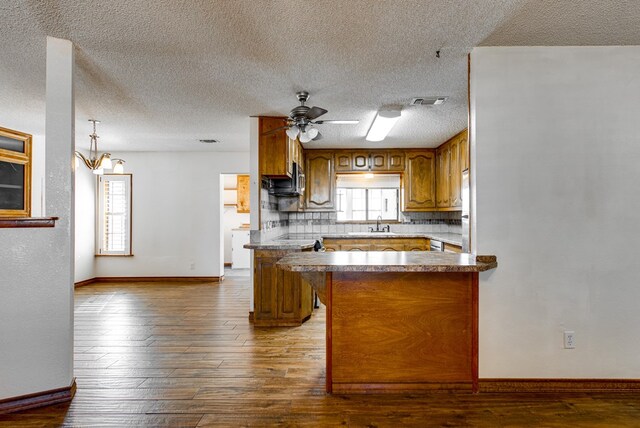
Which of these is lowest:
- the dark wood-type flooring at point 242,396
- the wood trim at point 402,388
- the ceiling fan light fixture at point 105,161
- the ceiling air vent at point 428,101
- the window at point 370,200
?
the dark wood-type flooring at point 242,396

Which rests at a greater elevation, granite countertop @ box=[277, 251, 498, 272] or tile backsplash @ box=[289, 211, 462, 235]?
tile backsplash @ box=[289, 211, 462, 235]

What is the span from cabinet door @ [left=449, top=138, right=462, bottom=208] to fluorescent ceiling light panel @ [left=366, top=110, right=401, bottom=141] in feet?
3.79

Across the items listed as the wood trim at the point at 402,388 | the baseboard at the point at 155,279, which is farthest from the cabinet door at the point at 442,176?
the baseboard at the point at 155,279

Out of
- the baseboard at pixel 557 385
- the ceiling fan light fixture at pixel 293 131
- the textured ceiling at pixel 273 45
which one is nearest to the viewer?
the textured ceiling at pixel 273 45

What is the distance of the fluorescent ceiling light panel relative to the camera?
3.73 m

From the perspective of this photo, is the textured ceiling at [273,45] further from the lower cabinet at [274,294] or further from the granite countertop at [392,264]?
the lower cabinet at [274,294]

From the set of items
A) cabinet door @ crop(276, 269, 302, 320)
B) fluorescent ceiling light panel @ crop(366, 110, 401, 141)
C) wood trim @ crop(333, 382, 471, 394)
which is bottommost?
wood trim @ crop(333, 382, 471, 394)

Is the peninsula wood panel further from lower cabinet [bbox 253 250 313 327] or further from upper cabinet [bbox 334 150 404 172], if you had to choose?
upper cabinet [bbox 334 150 404 172]

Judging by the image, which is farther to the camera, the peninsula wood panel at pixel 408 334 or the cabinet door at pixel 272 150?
the cabinet door at pixel 272 150

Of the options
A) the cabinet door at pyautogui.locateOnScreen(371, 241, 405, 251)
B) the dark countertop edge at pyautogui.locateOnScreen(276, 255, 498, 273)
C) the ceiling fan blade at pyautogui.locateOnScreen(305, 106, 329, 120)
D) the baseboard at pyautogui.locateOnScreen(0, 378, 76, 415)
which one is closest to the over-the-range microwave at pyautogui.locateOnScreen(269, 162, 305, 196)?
the ceiling fan blade at pyautogui.locateOnScreen(305, 106, 329, 120)

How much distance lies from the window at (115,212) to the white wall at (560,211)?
6141 millimetres

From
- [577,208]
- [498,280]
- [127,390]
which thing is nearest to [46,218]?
[127,390]

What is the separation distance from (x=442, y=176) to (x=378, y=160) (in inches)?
41.9

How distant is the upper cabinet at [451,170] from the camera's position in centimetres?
479
